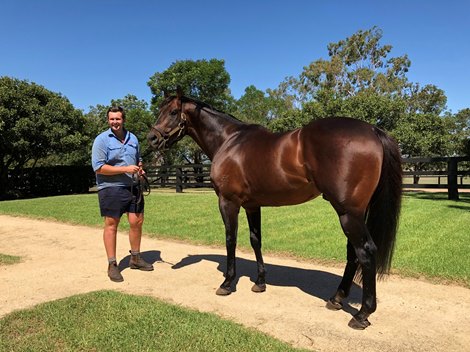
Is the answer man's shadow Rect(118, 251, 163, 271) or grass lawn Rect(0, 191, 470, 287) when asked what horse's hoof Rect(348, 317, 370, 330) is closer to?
grass lawn Rect(0, 191, 470, 287)

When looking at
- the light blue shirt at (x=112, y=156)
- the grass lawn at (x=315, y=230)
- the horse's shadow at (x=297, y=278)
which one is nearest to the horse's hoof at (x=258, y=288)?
the horse's shadow at (x=297, y=278)

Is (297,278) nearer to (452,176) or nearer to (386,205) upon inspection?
(386,205)

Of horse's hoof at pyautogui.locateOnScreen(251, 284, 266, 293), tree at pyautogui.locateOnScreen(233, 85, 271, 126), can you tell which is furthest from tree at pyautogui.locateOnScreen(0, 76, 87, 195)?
tree at pyautogui.locateOnScreen(233, 85, 271, 126)

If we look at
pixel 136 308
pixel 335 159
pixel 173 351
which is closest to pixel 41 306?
pixel 136 308

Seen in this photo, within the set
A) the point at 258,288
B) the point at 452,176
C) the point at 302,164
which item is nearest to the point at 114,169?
the point at 258,288

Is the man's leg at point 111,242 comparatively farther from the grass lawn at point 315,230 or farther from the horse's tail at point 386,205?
the horse's tail at point 386,205

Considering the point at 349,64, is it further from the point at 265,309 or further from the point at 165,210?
the point at 265,309

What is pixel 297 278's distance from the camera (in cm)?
477

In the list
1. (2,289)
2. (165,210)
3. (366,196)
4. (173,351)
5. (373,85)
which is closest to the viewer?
(173,351)

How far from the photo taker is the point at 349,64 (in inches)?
1548

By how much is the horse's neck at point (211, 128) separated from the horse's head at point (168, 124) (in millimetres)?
165

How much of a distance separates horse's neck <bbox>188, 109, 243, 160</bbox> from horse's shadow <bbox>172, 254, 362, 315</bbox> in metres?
1.73

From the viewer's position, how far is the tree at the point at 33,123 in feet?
58.0

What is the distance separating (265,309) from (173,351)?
3.99 feet
